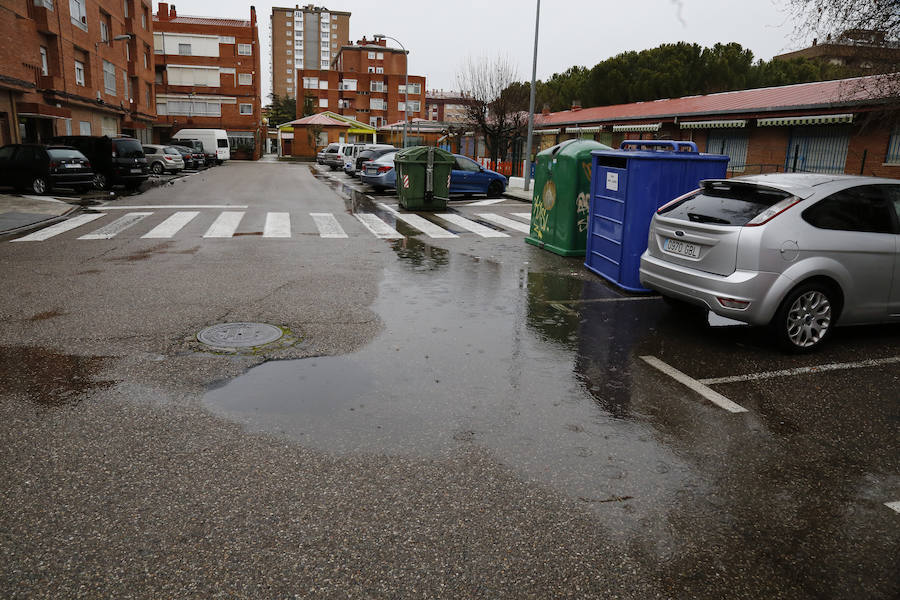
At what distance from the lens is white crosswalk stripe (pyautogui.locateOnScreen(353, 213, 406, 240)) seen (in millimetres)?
13078

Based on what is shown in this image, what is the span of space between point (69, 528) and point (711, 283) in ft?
17.2

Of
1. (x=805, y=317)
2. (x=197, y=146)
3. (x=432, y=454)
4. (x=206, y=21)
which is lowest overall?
(x=432, y=454)

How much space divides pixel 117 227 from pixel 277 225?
121 inches

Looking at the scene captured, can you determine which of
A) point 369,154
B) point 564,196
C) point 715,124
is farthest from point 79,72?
point 564,196

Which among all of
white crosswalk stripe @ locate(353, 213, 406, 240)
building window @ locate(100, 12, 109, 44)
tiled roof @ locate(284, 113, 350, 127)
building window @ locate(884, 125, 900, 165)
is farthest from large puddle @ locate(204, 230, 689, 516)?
tiled roof @ locate(284, 113, 350, 127)

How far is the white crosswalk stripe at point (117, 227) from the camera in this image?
12055mm

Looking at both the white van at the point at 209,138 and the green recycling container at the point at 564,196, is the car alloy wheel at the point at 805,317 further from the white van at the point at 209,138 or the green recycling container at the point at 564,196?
the white van at the point at 209,138

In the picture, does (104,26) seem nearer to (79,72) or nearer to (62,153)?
(79,72)

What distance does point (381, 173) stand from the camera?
77.5 ft

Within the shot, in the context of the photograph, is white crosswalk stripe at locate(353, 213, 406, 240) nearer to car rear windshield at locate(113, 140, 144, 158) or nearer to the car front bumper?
the car front bumper

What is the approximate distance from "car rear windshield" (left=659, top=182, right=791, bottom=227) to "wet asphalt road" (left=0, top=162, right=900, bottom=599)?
1.20 metres

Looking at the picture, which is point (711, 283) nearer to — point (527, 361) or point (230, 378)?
point (527, 361)

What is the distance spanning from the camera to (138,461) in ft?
12.5

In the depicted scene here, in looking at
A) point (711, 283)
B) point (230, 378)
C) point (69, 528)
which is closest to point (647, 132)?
point (711, 283)
